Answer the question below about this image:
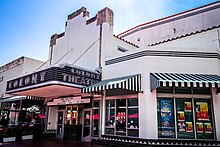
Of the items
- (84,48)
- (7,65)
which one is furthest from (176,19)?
(7,65)

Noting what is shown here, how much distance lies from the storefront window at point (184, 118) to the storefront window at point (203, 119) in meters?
0.29

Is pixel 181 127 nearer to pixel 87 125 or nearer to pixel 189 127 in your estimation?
pixel 189 127

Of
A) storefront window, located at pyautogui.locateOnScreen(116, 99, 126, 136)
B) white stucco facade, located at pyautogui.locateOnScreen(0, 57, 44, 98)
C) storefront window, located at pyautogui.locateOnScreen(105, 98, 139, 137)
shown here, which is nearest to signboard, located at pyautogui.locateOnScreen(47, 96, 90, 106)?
storefront window, located at pyautogui.locateOnScreen(105, 98, 139, 137)

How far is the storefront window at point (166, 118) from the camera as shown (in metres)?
9.02

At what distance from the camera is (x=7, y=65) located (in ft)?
72.7

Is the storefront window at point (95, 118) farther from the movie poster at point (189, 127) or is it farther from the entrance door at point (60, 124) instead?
the movie poster at point (189, 127)

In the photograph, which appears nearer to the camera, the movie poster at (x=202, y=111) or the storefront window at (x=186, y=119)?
the storefront window at (x=186, y=119)

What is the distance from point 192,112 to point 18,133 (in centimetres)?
1128

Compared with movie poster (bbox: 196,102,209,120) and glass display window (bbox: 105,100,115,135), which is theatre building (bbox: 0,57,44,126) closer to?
glass display window (bbox: 105,100,115,135)

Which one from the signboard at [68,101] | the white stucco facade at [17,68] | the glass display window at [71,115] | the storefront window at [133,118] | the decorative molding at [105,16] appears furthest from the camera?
the white stucco facade at [17,68]

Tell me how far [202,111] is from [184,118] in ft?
3.17

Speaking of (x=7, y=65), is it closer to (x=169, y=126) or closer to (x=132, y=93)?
(x=132, y=93)

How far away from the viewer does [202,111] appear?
9.35 meters

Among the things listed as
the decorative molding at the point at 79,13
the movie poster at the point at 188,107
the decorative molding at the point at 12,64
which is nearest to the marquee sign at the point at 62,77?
the movie poster at the point at 188,107
